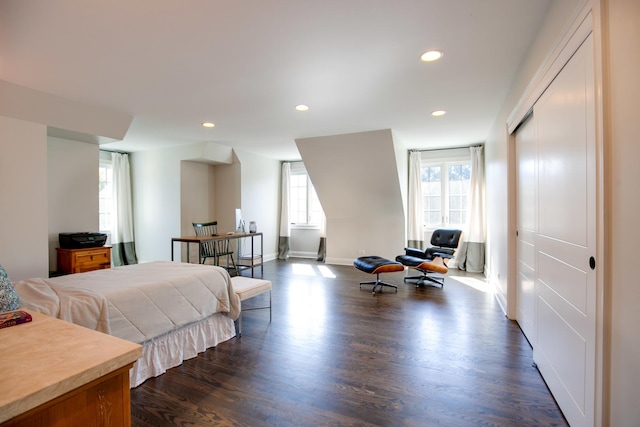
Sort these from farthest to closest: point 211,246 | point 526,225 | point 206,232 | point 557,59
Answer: point 206,232 → point 211,246 → point 526,225 → point 557,59

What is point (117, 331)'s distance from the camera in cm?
188

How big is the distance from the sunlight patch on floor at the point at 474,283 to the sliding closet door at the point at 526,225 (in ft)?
4.81

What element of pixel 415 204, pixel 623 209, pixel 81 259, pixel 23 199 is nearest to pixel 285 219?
pixel 415 204

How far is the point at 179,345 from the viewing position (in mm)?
2330

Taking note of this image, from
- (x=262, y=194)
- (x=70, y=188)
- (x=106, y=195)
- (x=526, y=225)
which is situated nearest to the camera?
(x=526, y=225)

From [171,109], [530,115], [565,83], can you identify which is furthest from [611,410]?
[171,109]

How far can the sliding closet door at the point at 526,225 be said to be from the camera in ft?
7.66

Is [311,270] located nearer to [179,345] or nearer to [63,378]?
[179,345]

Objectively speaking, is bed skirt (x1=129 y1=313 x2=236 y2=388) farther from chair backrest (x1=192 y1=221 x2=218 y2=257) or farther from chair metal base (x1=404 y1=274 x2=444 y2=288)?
chair metal base (x1=404 y1=274 x2=444 y2=288)

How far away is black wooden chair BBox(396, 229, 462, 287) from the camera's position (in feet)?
15.0

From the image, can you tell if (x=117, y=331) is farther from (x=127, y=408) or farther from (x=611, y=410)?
(x=611, y=410)

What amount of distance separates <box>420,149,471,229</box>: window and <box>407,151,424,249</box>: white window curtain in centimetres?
16

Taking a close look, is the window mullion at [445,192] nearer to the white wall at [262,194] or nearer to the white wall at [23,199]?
the white wall at [262,194]

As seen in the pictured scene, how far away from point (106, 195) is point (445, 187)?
6.96 meters
